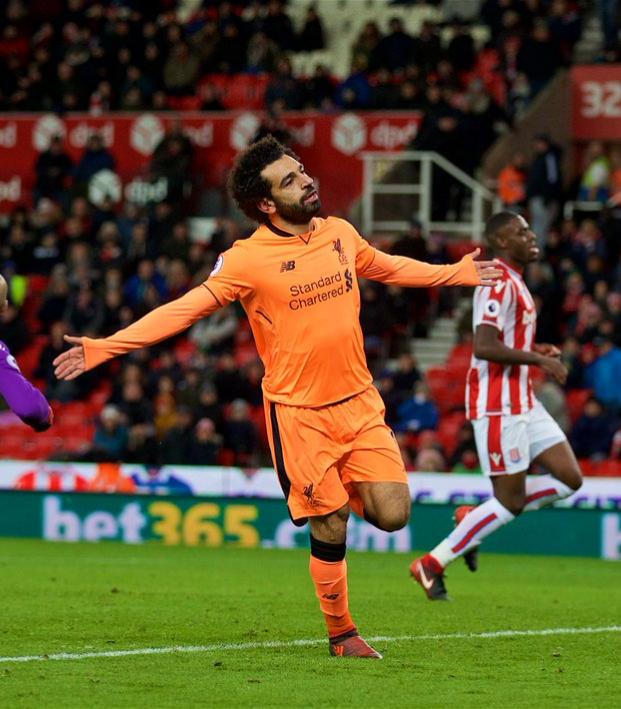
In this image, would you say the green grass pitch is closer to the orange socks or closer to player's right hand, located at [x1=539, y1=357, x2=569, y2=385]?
the orange socks

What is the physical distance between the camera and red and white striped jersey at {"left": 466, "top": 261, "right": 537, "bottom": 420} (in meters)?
11.2

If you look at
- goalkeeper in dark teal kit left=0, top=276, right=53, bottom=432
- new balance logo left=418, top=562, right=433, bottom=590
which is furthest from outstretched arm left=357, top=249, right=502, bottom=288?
new balance logo left=418, top=562, right=433, bottom=590

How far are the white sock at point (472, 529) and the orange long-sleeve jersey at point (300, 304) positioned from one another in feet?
9.94

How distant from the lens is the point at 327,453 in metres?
8.20

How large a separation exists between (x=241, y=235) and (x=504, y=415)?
12786mm

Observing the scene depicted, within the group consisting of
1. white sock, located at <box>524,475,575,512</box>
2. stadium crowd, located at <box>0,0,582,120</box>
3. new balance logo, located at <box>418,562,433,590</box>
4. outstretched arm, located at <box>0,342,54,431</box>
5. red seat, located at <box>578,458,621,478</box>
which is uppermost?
stadium crowd, located at <box>0,0,582,120</box>

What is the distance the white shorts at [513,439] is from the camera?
11.2m

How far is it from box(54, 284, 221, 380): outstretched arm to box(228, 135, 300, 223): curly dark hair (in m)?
0.57

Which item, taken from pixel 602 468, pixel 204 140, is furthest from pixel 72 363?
pixel 204 140

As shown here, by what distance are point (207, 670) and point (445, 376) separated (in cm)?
1439

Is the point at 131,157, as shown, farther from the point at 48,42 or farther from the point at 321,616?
the point at 321,616

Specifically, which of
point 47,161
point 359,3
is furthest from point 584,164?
point 47,161

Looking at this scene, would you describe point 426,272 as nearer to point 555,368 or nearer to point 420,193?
point 555,368

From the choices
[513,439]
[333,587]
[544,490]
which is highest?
[513,439]
